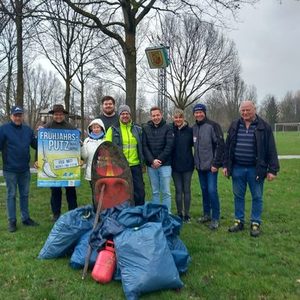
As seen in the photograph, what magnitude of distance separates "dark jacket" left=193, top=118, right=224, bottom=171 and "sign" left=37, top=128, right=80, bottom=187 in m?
2.01

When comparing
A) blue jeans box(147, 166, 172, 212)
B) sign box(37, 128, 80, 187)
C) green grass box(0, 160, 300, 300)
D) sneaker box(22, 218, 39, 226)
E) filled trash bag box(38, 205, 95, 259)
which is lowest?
green grass box(0, 160, 300, 300)

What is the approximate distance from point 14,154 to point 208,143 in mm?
3167

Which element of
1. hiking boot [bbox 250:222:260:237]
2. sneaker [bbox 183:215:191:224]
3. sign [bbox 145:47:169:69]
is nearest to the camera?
hiking boot [bbox 250:222:260:237]

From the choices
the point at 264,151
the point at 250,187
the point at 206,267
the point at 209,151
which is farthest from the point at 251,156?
the point at 206,267

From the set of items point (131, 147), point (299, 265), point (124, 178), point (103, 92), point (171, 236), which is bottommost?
point (299, 265)

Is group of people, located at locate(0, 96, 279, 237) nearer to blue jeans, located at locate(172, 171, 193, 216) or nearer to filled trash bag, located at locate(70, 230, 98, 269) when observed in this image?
blue jeans, located at locate(172, 171, 193, 216)

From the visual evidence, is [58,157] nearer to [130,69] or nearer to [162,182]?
[162,182]

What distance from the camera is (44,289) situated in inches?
170

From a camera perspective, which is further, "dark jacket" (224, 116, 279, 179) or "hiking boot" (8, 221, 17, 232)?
"hiking boot" (8, 221, 17, 232)

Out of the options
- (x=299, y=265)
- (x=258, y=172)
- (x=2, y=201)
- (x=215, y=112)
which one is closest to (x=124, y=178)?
(x=258, y=172)

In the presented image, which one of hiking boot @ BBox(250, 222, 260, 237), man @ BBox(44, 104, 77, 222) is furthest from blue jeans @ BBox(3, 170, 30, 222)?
hiking boot @ BBox(250, 222, 260, 237)

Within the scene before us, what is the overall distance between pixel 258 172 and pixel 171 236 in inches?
79.7

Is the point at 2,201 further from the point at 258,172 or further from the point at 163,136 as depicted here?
the point at 258,172

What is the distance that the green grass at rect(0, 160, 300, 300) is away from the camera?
4.24 m
